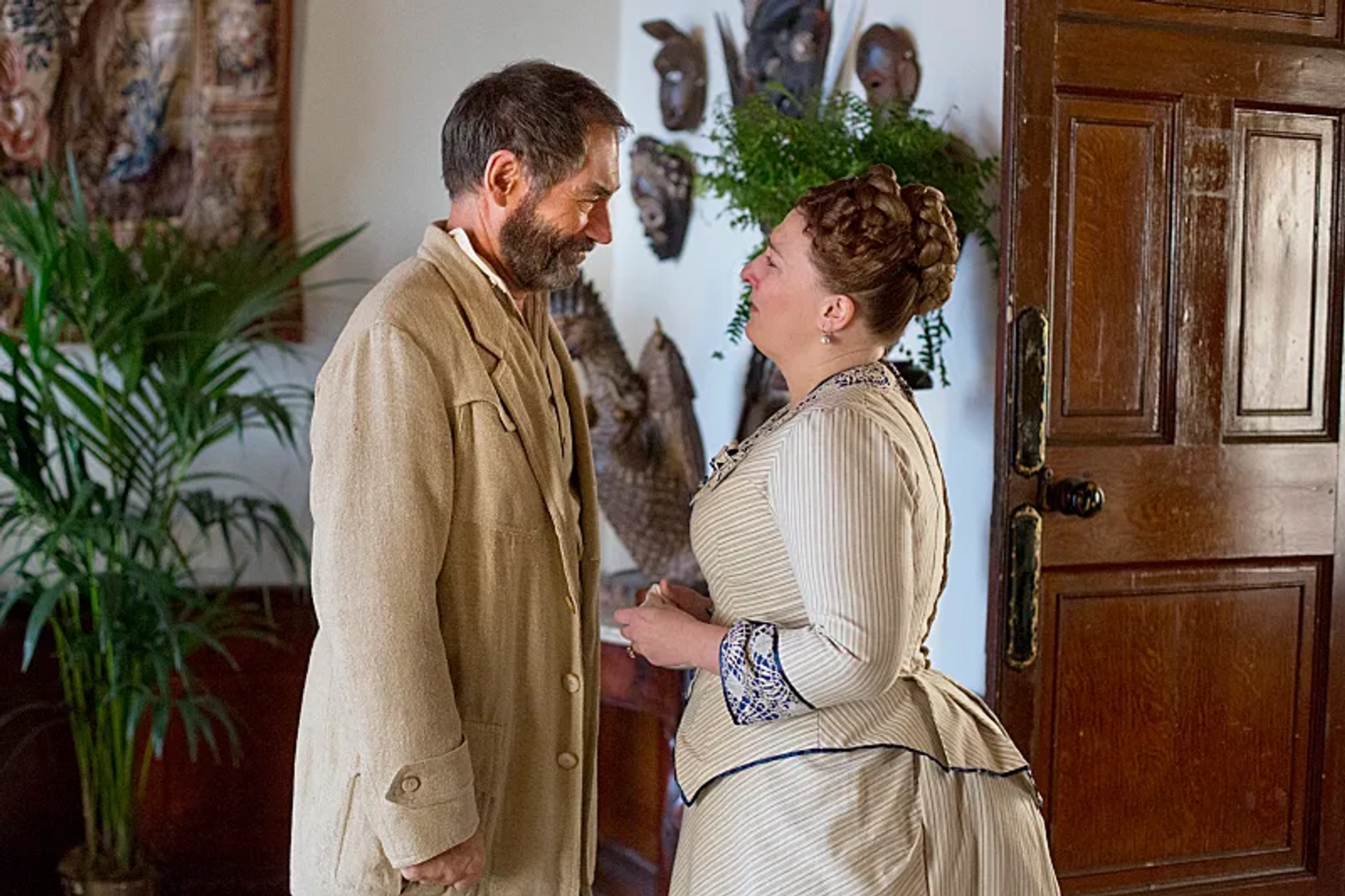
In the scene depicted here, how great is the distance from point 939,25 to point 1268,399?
1.01m

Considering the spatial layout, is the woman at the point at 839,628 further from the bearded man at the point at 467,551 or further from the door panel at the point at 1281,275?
the door panel at the point at 1281,275

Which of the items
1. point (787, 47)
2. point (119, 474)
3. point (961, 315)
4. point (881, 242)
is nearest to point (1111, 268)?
point (961, 315)

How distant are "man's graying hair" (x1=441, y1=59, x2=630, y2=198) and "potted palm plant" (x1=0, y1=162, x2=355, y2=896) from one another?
4.79 feet

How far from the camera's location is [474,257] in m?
2.03

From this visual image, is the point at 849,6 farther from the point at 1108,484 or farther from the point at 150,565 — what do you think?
the point at 150,565

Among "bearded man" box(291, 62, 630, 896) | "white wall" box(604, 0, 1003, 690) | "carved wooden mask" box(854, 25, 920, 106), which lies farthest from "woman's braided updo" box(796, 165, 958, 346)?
"carved wooden mask" box(854, 25, 920, 106)

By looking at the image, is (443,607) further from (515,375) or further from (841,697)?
(841,697)

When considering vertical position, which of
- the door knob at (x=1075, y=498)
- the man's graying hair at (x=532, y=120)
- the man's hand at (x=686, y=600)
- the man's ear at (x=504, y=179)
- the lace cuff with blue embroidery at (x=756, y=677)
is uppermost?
the man's graying hair at (x=532, y=120)

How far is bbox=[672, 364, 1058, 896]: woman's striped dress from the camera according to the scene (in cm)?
185

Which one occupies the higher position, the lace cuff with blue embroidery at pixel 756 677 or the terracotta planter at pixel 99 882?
the lace cuff with blue embroidery at pixel 756 677

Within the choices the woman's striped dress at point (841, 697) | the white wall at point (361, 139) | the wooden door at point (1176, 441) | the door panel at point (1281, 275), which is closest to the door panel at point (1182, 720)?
the wooden door at point (1176, 441)

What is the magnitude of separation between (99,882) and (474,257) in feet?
6.66

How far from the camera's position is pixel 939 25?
3307mm

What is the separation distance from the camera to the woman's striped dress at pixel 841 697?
6.06ft
